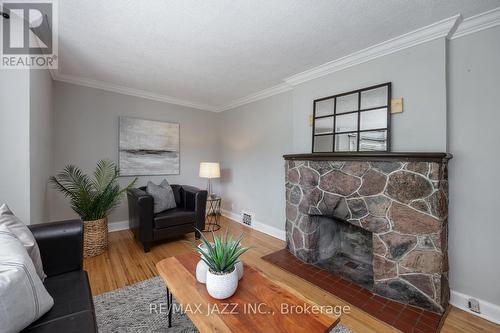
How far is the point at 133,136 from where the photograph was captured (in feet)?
11.4

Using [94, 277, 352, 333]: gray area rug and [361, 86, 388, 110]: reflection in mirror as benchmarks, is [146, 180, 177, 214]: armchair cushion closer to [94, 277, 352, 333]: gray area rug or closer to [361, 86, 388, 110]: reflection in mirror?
[94, 277, 352, 333]: gray area rug

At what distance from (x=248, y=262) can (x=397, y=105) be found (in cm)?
227

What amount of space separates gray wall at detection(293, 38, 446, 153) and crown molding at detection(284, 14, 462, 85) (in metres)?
0.05

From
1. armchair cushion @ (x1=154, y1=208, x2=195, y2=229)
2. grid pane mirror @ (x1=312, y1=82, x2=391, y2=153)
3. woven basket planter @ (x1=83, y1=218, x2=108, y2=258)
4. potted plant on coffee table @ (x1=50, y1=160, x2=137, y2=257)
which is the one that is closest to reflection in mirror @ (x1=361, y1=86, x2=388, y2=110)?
grid pane mirror @ (x1=312, y1=82, x2=391, y2=153)

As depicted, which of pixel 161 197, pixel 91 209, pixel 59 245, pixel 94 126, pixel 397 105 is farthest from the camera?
pixel 94 126

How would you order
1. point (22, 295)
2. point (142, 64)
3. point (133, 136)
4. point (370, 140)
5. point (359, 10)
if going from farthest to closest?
point (133, 136) < point (142, 64) < point (370, 140) < point (359, 10) < point (22, 295)

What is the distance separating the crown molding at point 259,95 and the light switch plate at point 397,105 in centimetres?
140

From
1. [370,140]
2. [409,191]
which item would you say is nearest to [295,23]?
[370,140]

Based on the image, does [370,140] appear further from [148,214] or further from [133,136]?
[133,136]

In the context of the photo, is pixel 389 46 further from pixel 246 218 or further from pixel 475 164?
pixel 246 218

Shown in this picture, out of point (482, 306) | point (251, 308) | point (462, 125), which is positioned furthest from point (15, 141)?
point (482, 306)

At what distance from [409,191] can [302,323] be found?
1.41 m

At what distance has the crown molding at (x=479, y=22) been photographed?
1.57m

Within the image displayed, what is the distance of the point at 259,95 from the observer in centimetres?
354
